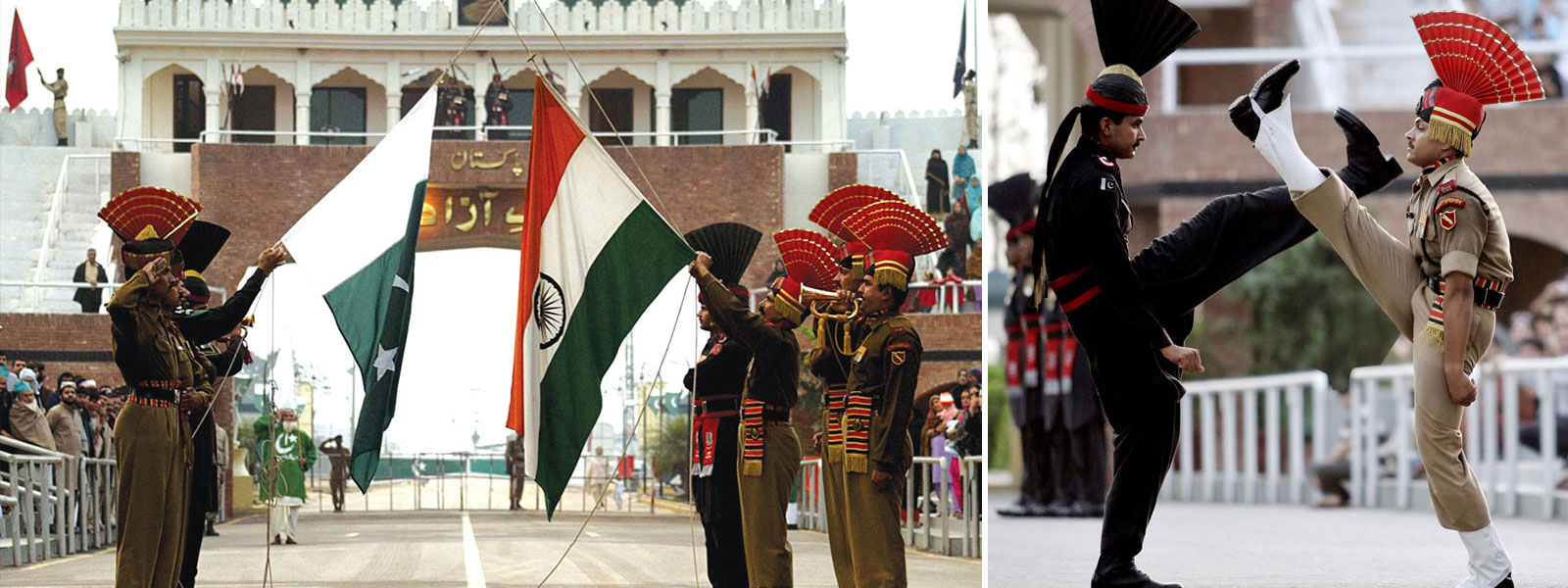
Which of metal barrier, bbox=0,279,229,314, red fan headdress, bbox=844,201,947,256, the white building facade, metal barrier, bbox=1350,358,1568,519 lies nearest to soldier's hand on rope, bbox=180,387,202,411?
metal barrier, bbox=0,279,229,314

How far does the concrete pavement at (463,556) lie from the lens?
285 inches

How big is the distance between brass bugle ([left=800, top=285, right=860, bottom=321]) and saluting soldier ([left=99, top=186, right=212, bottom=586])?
90.2 inches

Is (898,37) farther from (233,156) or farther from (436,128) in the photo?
(233,156)

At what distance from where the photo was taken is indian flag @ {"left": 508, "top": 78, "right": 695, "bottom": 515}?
7305 mm

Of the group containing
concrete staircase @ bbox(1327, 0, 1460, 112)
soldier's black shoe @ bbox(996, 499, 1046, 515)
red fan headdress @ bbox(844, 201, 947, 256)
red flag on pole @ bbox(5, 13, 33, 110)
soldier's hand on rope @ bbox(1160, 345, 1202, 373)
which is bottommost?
soldier's black shoe @ bbox(996, 499, 1046, 515)

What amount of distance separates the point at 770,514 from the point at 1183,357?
6.74 ft

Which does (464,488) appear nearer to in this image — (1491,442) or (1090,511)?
(1090,511)

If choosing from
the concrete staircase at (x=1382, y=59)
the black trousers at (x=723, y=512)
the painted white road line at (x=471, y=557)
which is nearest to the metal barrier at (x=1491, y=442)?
the black trousers at (x=723, y=512)

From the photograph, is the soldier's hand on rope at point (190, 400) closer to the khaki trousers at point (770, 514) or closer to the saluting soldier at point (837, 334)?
the khaki trousers at point (770, 514)

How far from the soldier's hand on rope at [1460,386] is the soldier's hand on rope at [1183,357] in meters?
0.94

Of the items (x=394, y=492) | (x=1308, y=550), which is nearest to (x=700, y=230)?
(x=394, y=492)

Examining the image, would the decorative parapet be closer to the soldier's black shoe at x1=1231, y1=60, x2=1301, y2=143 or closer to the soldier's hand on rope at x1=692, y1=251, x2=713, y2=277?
the soldier's hand on rope at x1=692, y1=251, x2=713, y2=277

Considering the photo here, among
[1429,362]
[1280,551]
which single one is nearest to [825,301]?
[1429,362]

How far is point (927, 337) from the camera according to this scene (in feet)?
24.2
